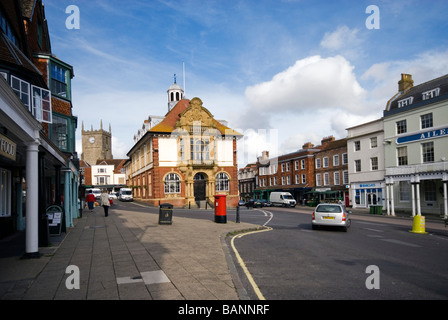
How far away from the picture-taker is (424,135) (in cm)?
3231

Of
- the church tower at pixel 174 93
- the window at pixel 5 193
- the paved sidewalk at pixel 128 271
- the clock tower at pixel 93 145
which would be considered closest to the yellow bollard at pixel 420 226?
the paved sidewalk at pixel 128 271

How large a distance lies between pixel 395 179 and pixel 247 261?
28435 millimetres

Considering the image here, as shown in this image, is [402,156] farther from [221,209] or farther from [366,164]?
[221,209]

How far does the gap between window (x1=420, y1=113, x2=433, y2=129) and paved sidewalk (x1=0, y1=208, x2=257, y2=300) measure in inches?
1082

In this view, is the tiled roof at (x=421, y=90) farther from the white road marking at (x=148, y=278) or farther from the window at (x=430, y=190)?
the white road marking at (x=148, y=278)

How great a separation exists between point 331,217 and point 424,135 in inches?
790

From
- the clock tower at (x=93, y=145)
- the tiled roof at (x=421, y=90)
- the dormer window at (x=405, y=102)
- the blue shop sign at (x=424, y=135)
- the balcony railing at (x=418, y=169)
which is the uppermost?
the clock tower at (x=93, y=145)

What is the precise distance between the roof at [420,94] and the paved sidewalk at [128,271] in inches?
1095

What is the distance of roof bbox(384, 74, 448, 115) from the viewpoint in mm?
31372

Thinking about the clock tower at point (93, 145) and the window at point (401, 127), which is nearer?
the window at point (401, 127)

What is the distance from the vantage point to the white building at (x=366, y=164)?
38.1 meters

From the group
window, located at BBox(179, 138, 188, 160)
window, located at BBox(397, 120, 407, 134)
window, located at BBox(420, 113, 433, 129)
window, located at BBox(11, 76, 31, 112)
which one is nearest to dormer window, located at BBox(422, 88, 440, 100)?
window, located at BBox(420, 113, 433, 129)

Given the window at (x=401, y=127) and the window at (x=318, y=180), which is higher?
the window at (x=401, y=127)

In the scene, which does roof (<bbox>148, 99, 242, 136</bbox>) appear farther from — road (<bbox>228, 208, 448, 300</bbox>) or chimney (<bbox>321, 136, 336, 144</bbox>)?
road (<bbox>228, 208, 448, 300</bbox>)
